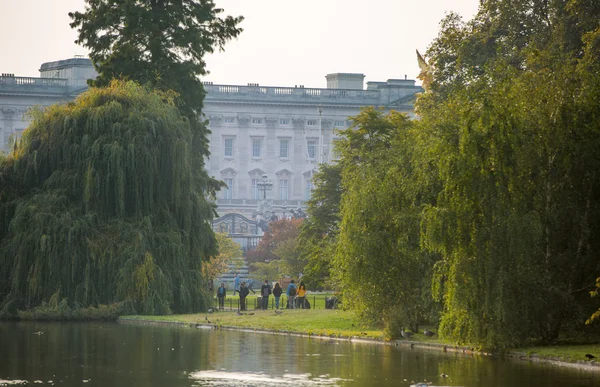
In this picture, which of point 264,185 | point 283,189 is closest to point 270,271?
point 264,185

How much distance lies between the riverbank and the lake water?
2.13 ft

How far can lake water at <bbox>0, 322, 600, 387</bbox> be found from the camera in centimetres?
2323

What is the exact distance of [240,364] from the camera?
2623 cm

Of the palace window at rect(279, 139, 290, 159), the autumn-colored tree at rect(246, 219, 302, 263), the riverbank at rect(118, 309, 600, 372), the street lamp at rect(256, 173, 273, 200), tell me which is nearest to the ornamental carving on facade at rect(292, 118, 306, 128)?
the palace window at rect(279, 139, 290, 159)

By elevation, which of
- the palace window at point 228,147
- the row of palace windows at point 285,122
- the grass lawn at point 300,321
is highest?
the row of palace windows at point 285,122

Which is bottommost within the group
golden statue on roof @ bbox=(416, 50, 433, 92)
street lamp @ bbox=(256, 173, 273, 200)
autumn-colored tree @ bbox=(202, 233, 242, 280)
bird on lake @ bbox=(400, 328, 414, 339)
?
bird on lake @ bbox=(400, 328, 414, 339)

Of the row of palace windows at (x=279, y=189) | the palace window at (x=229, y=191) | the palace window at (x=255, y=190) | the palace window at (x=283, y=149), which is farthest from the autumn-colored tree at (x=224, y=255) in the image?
the palace window at (x=283, y=149)

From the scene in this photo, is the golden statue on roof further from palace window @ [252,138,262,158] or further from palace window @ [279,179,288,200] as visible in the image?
palace window @ [279,179,288,200]

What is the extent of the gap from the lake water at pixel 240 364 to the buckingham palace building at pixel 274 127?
341 feet

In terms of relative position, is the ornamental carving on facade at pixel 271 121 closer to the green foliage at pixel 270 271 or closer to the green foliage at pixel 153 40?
the green foliage at pixel 270 271

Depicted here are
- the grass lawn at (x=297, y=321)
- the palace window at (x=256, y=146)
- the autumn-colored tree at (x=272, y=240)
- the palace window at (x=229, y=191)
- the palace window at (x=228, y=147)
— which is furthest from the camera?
the palace window at (x=256, y=146)

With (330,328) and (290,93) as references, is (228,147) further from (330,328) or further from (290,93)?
(330,328)

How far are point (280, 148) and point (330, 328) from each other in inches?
4337

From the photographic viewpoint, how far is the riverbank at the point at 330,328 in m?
27.5
